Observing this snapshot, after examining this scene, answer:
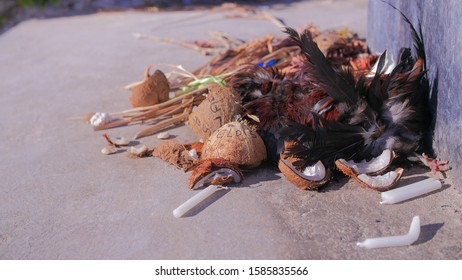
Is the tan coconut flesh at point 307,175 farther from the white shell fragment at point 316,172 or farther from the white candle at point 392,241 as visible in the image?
the white candle at point 392,241

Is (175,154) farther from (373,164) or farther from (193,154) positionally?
(373,164)

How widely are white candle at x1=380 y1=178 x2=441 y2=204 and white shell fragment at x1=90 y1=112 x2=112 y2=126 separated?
2.02 metres

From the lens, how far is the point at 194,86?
3.92 meters

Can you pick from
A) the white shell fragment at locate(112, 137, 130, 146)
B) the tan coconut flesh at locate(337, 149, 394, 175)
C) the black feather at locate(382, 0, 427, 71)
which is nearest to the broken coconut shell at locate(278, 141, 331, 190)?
the tan coconut flesh at locate(337, 149, 394, 175)

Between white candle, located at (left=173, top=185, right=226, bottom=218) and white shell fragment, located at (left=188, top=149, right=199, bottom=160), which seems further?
white shell fragment, located at (left=188, top=149, right=199, bottom=160)

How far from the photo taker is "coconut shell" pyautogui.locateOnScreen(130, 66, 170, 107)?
3.84 m

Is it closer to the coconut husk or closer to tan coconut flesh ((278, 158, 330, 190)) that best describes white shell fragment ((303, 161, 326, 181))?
tan coconut flesh ((278, 158, 330, 190))

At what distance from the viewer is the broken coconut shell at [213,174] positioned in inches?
108

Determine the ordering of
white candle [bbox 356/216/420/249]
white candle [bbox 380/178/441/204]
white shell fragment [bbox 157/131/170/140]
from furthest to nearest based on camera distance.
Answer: white shell fragment [bbox 157/131/170/140], white candle [bbox 380/178/441/204], white candle [bbox 356/216/420/249]

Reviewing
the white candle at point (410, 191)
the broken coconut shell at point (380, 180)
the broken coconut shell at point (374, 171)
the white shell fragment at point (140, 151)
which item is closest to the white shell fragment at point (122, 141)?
the white shell fragment at point (140, 151)

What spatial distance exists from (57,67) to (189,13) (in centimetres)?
266

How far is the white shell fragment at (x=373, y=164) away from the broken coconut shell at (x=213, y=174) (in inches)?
21.9
